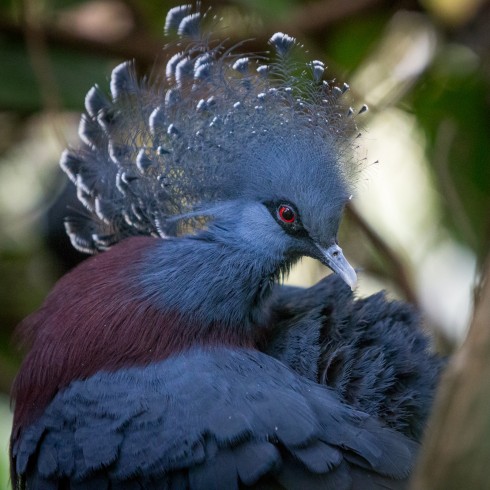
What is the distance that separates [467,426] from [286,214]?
3.90 feet

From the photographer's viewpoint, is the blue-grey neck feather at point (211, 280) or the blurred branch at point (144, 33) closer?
the blue-grey neck feather at point (211, 280)

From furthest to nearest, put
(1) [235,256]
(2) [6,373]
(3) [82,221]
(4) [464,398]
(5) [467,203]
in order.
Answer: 1. (2) [6,373]
2. (5) [467,203]
3. (3) [82,221]
4. (1) [235,256]
5. (4) [464,398]

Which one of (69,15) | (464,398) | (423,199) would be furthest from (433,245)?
(464,398)

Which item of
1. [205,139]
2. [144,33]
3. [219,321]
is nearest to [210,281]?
[219,321]

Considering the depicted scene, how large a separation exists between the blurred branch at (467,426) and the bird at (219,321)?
2.79 feet

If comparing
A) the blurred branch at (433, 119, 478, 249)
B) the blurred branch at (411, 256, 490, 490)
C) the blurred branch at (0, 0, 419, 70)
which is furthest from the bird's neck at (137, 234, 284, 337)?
the blurred branch at (0, 0, 419, 70)

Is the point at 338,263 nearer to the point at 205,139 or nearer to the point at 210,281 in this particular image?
the point at 210,281

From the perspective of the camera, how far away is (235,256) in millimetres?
2127

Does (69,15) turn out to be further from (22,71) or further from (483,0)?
(483,0)

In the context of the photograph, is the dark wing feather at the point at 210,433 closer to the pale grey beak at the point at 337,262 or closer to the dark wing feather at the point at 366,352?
the dark wing feather at the point at 366,352

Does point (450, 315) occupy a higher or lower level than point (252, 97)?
lower

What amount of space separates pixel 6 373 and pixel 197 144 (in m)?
1.77

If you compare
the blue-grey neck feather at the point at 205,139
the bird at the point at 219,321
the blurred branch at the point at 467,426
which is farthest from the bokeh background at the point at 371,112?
the blurred branch at the point at 467,426

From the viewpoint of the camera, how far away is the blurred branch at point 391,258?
3.10 metres
